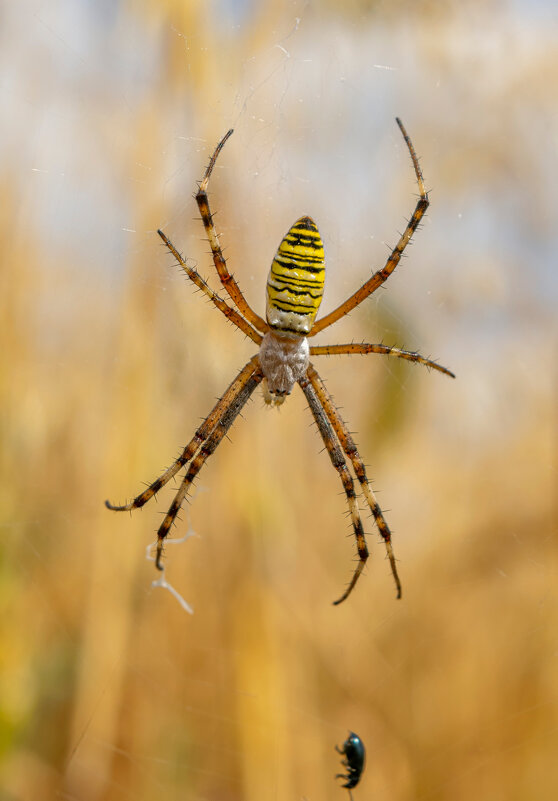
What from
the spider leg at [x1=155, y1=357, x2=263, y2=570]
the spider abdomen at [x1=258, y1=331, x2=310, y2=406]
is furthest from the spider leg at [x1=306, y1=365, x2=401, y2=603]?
the spider leg at [x1=155, y1=357, x2=263, y2=570]

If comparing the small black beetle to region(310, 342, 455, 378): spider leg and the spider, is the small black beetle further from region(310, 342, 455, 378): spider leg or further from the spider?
region(310, 342, 455, 378): spider leg

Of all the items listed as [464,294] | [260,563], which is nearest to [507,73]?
[464,294]

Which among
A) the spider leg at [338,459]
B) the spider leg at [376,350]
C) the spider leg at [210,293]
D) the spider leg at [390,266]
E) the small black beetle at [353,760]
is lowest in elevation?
the small black beetle at [353,760]

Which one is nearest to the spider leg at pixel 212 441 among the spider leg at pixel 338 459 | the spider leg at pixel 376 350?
the spider leg at pixel 338 459

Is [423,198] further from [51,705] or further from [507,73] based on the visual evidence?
[51,705]

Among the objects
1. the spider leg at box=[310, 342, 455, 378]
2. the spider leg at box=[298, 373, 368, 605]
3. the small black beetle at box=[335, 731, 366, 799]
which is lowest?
the small black beetle at box=[335, 731, 366, 799]

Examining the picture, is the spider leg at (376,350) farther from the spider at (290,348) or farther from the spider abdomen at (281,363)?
the spider abdomen at (281,363)

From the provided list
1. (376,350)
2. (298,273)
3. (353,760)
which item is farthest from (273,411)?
(353,760)
